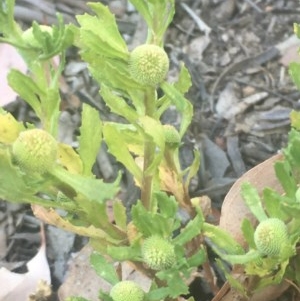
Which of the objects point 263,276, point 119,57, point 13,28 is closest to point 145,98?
point 119,57

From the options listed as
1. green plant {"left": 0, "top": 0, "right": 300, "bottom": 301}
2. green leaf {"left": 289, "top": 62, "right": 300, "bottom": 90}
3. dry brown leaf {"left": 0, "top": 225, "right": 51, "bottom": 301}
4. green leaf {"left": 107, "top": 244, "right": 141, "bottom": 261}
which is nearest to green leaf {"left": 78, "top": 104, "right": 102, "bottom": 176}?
green plant {"left": 0, "top": 0, "right": 300, "bottom": 301}

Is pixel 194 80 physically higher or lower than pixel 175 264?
lower

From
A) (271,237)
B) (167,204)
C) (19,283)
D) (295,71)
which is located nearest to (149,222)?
(167,204)

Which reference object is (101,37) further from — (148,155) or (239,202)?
(239,202)

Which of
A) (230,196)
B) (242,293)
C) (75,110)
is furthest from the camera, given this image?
(75,110)

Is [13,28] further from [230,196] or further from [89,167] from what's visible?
A: [230,196]

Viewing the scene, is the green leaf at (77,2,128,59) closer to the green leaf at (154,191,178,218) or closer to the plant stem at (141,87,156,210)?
the plant stem at (141,87,156,210)
